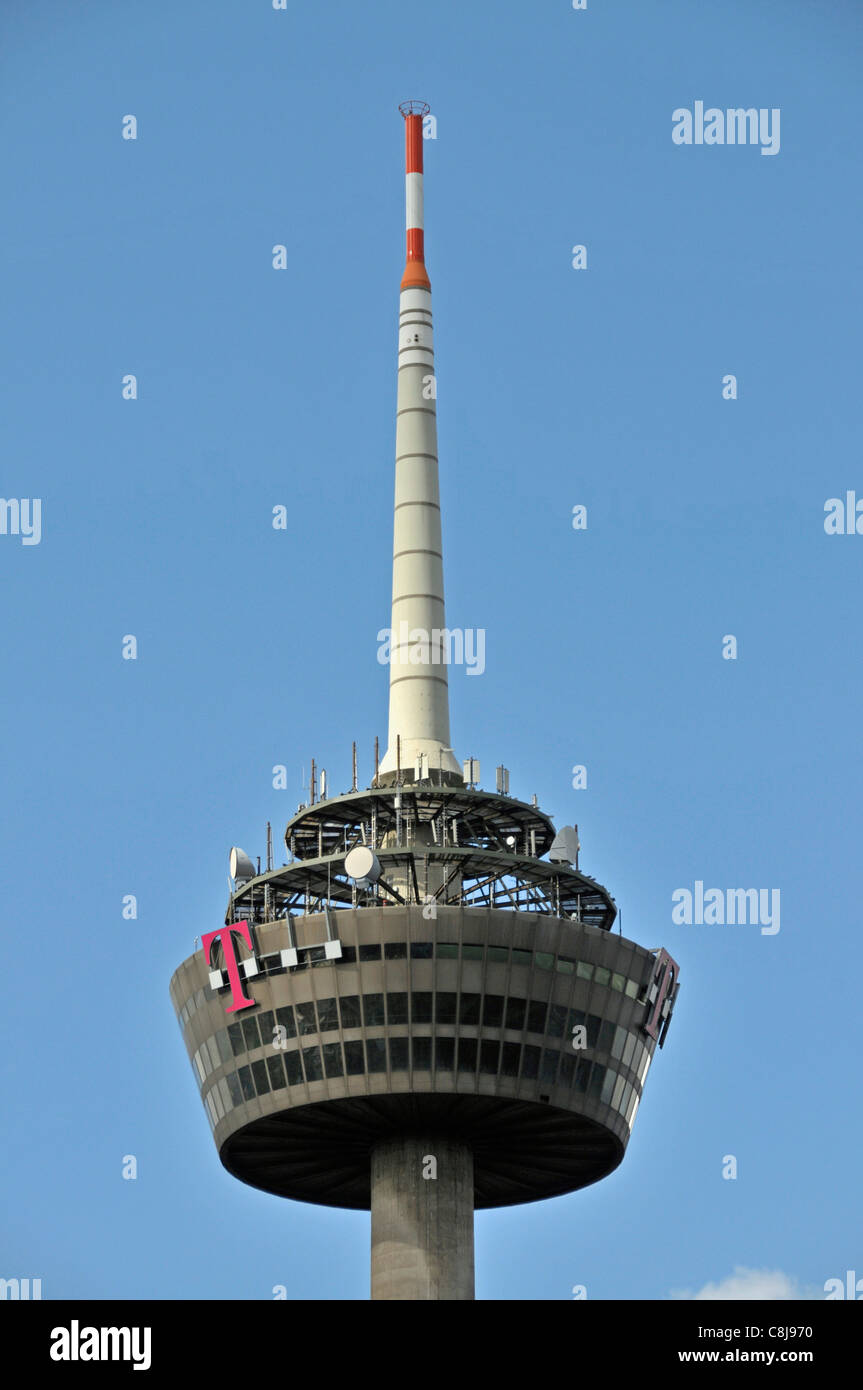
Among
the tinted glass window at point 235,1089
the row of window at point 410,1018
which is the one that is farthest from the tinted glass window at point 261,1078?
the tinted glass window at point 235,1089

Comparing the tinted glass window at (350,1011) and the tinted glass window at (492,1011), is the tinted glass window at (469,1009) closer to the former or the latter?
the tinted glass window at (492,1011)

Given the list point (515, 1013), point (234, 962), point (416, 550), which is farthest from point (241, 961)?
point (416, 550)

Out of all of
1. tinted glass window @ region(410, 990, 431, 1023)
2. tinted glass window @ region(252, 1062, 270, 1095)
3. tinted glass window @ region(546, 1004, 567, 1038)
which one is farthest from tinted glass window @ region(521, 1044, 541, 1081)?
tinted glass window @ region(252, 1062, 270, 1095)

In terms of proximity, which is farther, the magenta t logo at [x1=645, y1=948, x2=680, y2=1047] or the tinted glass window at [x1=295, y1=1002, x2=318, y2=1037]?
the magenta t logo at [x1=645, y1=948, x2=680, y2=1047]

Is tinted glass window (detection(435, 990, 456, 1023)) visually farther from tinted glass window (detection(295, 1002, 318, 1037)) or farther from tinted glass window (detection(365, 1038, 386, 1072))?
tinted glass window (detection(295, 1002, 318, 1037))

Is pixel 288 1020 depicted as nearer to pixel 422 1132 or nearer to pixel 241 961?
pixel 241 961
